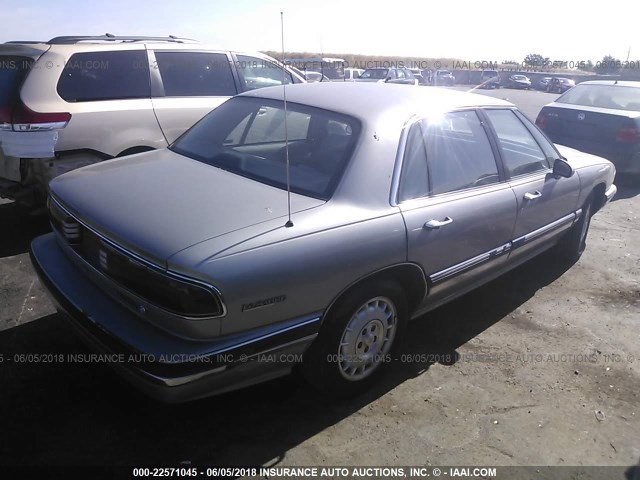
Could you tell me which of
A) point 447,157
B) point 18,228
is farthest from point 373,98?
point 18,228

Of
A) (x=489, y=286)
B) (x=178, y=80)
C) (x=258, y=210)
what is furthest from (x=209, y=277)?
(x=178, y=80)

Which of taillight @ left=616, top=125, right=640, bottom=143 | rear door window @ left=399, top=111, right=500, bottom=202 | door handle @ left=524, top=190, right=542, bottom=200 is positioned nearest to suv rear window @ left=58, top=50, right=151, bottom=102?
rear door window @ left=399, top=111, right=500, bottom=202

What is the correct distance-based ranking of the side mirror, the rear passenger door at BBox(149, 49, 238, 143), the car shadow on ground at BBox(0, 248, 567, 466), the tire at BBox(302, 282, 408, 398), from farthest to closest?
1. the rear passenger door at BBox(149, 49, 238, 143)
2. the side mirror
3. the tire at BBox(302, 282, 408, 398)
4. the car shadow on ground at BBox(0, 248, 567, 466)

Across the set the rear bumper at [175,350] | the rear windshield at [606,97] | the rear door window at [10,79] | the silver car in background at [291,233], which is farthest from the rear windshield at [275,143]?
the rear windshield at [606,97]

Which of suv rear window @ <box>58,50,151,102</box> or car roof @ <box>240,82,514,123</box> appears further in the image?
suv rear window @ <box>58,50,151,102</box>

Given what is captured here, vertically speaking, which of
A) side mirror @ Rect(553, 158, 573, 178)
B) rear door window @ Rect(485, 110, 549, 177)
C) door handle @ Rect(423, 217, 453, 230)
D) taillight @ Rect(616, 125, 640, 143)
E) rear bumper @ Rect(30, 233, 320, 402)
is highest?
rear door window @ Rect(485, 110, 549, 177)

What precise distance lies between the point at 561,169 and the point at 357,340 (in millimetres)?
2374

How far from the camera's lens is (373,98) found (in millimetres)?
3273

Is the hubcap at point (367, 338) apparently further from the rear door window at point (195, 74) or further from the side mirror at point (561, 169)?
the rear door window at point (195, 74)

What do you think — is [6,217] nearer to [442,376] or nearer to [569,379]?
[442,376]

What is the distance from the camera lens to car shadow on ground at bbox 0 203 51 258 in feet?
15.4

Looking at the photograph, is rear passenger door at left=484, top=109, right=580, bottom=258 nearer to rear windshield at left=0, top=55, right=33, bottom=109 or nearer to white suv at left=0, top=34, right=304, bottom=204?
white suv at left=0, top=34, right=304, bottom=204

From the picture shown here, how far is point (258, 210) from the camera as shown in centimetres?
247

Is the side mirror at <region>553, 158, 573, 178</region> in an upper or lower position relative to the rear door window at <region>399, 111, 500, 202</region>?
lower
